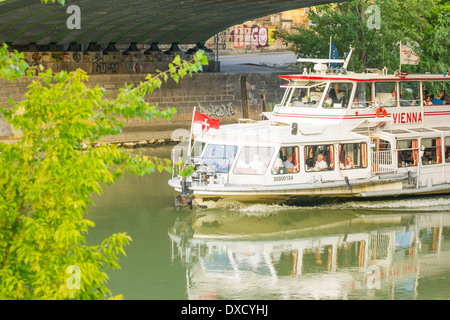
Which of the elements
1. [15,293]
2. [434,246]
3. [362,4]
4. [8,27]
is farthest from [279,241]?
[362,4]

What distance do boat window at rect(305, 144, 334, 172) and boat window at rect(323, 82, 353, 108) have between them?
5.87 ft

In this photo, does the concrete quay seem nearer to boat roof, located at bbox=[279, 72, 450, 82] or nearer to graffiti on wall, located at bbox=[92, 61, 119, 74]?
graffiti on wall, located at bbox=[92, 61, 119, 74]

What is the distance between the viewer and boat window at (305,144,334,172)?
67.3 feet

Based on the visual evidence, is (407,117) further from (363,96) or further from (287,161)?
(287,161)

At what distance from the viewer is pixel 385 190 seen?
2153 cm

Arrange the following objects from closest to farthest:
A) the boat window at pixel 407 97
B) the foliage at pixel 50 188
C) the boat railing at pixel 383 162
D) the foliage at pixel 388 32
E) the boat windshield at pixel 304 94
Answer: the foliage at pixel 50 188 → the boat railing at pixel 383 162 → the boat windshield at pixel 304 94 → the boat window at pixel 407 97 → the foliage at pixel 388 32

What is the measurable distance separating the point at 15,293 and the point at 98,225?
1176 centimetres

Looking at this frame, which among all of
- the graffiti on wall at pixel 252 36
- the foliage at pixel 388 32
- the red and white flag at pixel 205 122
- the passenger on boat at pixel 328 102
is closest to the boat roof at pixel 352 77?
the passenger on boat at pixel 328 102

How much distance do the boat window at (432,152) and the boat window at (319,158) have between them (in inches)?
124

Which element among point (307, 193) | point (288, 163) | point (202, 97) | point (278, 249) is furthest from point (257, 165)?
point (202, 97)

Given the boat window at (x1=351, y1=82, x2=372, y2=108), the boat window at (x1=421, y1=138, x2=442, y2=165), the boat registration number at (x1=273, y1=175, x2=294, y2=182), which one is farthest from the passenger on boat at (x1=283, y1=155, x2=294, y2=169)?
the boat window at (x1=421, y1=138, x2=442, y2=165)

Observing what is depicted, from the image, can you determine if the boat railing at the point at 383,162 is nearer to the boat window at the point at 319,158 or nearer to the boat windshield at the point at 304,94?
the boat window at the point at 319,158

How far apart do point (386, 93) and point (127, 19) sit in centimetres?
1490

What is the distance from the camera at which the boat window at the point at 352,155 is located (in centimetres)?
2102
